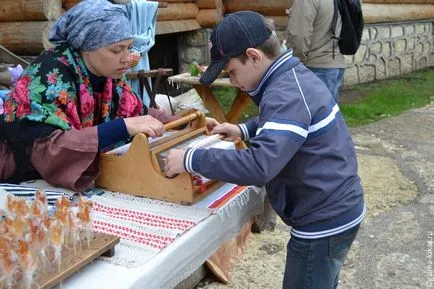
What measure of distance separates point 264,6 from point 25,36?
361 cm

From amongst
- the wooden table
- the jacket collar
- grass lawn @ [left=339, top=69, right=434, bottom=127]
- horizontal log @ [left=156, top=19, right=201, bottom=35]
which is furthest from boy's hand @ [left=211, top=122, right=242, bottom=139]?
horizontal log @ [left=156, top=19, right=201, bottom=35]

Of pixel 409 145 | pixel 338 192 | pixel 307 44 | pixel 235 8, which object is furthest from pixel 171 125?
pixel 235 8

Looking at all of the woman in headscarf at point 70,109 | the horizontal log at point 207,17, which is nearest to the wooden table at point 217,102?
the horizontal log at point 207,17

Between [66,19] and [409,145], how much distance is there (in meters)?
4.47

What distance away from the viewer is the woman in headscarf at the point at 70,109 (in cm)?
195

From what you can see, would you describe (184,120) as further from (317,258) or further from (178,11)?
(178,11)

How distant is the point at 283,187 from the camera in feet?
5.88

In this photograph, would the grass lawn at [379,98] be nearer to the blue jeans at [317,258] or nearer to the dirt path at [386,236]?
the dirt path at [386,236]

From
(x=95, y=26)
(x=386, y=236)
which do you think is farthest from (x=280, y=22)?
(x=95, y=26)

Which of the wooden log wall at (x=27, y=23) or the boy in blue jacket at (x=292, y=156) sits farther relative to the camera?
the wooden log wall at (x=27, y=23)

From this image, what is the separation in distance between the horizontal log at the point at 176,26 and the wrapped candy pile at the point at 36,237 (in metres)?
5.85

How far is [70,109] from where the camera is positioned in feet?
6.72

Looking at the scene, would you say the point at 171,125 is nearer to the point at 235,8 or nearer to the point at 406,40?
the point at 235,8

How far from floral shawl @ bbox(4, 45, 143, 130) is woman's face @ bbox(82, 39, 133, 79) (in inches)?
1.6
